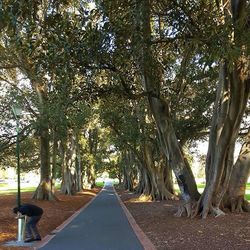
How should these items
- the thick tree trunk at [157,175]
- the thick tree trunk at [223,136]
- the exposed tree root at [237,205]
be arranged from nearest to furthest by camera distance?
the thick tree trunk at [223,136], the exposed tree root at [237,205], the thick tree trunk at [157,175]

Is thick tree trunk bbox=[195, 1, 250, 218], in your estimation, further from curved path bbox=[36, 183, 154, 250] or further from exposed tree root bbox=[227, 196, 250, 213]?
curved path bbox=[36, 183, 154, 250]

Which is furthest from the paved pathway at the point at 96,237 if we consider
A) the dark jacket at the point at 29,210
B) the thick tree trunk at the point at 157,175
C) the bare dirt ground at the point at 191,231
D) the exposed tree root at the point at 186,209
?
the thick tree trunk at the point at 157,175

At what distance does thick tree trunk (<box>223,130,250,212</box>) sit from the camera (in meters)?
17.7

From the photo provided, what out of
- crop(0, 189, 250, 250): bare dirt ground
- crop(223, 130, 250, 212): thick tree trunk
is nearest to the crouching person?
crop(0, 189, 250, 250): bare dirt ground

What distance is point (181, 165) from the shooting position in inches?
715

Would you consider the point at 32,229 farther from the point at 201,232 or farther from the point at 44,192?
the point at 44,192

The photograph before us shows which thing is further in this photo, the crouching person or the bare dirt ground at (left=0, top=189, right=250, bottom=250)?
the crouching person

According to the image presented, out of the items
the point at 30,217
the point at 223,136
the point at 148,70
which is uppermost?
A: the point at 148,70

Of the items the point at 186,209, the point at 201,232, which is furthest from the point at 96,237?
the point at 186,209

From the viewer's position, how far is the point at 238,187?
1777 cm

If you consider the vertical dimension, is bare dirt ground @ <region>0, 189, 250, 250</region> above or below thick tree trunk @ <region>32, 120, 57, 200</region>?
below

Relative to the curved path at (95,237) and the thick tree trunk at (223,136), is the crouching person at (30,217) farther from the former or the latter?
the thick tree trunk at (223,136)

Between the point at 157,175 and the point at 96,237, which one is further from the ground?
the point at 157,175

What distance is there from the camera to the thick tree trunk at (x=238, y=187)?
697 inches
